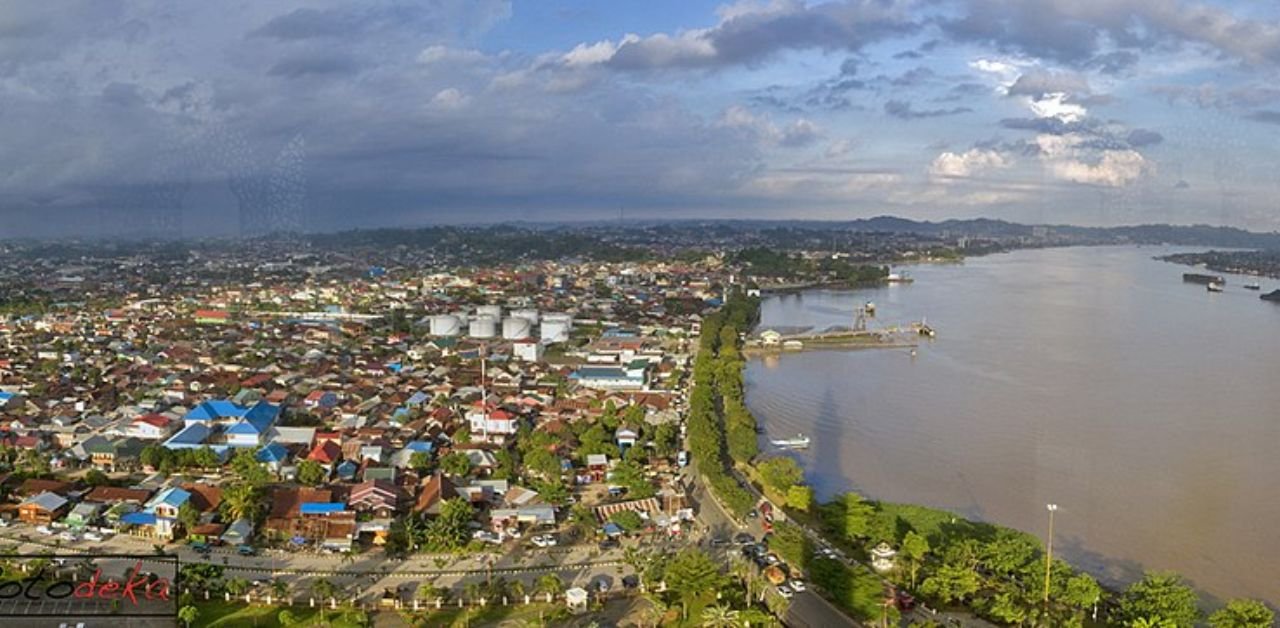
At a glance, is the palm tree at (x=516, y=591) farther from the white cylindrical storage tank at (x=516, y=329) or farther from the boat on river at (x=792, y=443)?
the white cylindrical storage tank at (x=516, y=329)

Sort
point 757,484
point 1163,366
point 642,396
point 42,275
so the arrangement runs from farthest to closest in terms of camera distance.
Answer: point 42,275, point 1163,366, point 642,396, point 757,484

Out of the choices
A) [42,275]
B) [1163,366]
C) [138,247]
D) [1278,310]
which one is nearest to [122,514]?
[1163,366]

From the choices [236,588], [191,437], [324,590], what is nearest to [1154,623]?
[324,590]

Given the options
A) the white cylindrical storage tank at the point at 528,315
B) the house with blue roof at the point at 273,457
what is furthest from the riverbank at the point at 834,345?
the house with blue roof at the point at 273,457

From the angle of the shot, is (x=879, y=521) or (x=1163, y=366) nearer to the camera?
(x=879, y=521)

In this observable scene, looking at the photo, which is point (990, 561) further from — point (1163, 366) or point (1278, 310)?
point (1278, 310)

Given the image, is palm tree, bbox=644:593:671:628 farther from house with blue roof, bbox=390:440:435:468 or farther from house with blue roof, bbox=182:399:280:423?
house with blue roof, bbox=182:399:280:423
